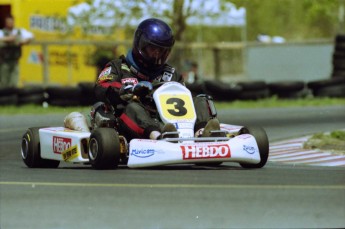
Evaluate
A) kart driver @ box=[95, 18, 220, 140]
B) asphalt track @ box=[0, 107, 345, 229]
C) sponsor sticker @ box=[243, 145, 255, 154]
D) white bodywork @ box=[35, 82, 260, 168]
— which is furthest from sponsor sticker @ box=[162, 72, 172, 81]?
sponsor sticker @ box=[243, 145, 255, 154]

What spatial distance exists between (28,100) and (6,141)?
19.1ft

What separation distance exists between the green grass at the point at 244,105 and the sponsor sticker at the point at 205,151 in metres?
9.75

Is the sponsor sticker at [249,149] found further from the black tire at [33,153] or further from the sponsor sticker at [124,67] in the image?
the black tire at [33,153]

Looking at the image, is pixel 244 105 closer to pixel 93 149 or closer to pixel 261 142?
pixel 261 142

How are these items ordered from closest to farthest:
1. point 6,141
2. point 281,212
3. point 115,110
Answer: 1. point 281,212
2. point 115,110
3. point 6,141

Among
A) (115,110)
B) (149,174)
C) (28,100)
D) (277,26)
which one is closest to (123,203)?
(149,174)

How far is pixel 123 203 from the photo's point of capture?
6.43m

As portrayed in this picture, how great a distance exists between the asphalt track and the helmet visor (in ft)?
3.51

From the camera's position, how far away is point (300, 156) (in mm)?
10891

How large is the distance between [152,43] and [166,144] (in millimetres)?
1415

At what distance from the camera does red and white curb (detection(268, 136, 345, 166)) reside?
1026cm

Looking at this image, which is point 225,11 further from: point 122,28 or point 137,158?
point 137,158

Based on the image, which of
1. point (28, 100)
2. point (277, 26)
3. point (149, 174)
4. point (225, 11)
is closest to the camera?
point (149, 174)

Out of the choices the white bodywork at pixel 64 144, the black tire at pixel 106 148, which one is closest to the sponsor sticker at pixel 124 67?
the white bodywork at pixel 64 144
